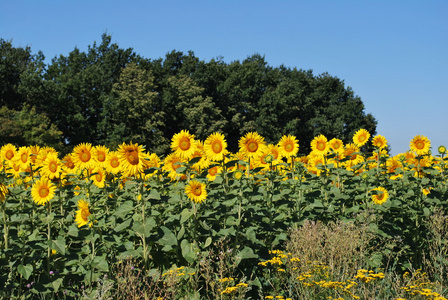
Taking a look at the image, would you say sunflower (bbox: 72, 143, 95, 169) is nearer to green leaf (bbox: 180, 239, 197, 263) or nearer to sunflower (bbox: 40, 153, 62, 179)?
sunflower (bbox: 40, 153, 62, 179)

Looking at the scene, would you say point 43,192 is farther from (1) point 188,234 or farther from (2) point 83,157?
(1) point 188,234

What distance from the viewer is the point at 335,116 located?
154ft

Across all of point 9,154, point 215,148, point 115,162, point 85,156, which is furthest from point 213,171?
point 9,154

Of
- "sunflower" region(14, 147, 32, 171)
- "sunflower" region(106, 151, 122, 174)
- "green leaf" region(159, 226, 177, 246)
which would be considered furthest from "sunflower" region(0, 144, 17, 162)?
"green leaf" region(159, 226, 177, 246)

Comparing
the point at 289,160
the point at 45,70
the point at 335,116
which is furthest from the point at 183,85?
the point at 289,160

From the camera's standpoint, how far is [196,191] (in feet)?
15.0

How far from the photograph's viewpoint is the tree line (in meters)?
37.3

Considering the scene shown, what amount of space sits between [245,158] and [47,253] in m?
2.49

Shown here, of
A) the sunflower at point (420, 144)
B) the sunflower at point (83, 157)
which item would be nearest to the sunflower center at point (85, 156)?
the sunflower at point (83, 157)

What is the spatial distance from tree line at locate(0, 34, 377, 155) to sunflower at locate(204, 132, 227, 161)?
2986 cm

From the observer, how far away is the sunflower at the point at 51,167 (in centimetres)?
536

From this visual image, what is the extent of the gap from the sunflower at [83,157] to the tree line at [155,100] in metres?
28.7

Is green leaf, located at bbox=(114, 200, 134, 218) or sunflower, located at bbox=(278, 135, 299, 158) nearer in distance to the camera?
green leaf, located at bbox=(114, 200, 134, 218)

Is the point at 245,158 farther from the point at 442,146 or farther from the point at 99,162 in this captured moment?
the point at 442,146
